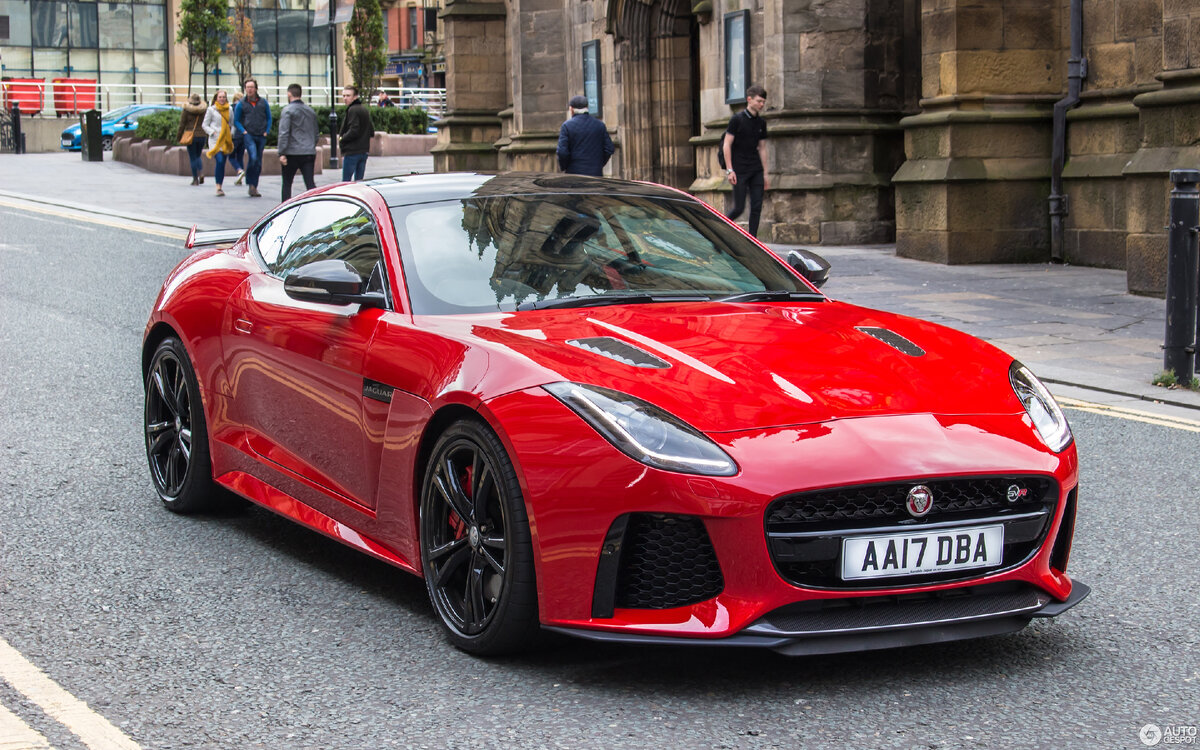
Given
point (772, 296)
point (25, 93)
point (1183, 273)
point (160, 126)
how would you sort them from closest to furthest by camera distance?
1. point (772, 296)
2. point (1183, 273)
3. point (160, 126)
4. point (25, 93)

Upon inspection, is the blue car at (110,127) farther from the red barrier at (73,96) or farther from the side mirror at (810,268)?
the side mirror at (810,268)

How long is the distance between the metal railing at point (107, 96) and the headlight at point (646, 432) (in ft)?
164

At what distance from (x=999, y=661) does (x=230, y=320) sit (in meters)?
3.03

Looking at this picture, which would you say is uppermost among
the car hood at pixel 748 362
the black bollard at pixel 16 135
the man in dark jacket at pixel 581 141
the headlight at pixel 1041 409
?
the black bollard at pixel 16 135

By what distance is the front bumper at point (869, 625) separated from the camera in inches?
146

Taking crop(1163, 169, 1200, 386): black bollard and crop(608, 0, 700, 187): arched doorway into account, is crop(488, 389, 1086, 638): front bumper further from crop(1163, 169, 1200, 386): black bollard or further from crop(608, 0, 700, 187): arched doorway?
crop(608, 0, 700, 187): arched doorway

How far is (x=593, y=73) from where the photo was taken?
26.3 metres

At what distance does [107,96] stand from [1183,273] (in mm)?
55619

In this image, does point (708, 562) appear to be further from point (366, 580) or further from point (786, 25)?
point (786, 25)

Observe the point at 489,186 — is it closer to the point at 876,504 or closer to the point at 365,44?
the point at 876,504

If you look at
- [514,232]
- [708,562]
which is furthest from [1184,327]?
[708,562]

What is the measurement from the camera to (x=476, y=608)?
4145mm

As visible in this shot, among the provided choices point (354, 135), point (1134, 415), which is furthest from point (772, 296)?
point (354, 135)

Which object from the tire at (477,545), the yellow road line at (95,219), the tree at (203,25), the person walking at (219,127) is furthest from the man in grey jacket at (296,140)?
the tree at (203,25)
